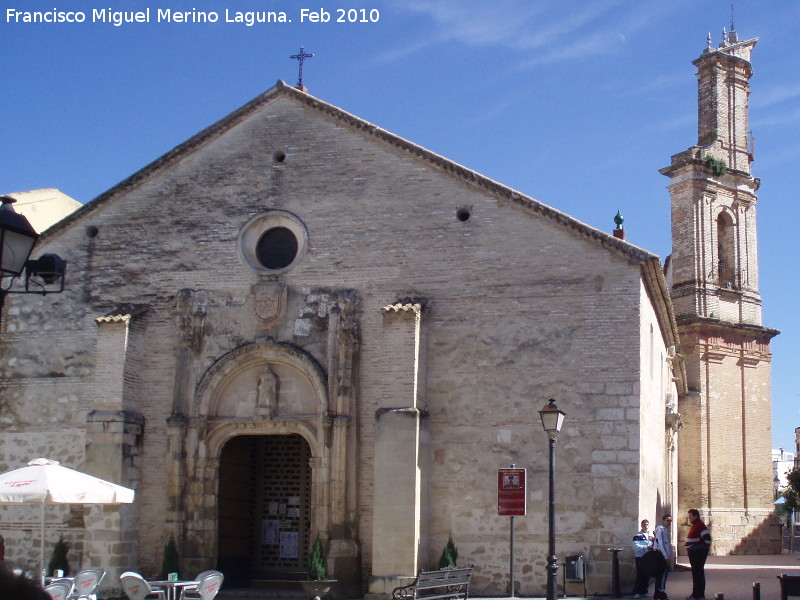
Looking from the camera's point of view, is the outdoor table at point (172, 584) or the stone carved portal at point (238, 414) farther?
the stone carved portal at point (238, 414)

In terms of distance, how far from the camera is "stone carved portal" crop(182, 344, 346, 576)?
781 inches

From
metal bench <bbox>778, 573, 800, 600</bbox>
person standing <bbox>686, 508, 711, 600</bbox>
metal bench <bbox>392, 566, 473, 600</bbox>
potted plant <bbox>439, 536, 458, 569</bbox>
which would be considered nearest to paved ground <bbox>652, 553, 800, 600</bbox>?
person standing <bbox>686, 508, 711, 600</bbox>

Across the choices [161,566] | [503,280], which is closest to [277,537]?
[161,566]

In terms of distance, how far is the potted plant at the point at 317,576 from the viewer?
18281 mm

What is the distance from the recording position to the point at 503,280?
19.3 m

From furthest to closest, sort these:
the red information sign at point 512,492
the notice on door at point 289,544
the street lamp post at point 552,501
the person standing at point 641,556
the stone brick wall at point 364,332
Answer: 1. the notice on door at point 289,544
2. the stone brick wall at point 364,332
3. the person standing at point 641,556
4. the red information sign at point 512,492
5. the street lamp post at point 552,501

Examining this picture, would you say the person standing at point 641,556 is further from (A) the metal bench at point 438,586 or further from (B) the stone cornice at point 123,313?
(B) the stone cornice at point 123,313

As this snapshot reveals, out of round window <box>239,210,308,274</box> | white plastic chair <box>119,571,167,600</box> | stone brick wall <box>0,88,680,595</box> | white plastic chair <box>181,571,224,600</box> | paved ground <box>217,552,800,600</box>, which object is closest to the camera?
white plastic chair <box>119,571,167,600</box>

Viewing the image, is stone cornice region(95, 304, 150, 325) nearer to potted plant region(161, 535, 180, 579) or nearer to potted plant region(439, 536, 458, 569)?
potted plant region(161, 535, 180, 579)

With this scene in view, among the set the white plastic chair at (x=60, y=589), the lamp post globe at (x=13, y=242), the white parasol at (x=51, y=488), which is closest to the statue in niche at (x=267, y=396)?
the white parasol at (x=51, y=488)

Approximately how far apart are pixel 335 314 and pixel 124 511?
5570 mm

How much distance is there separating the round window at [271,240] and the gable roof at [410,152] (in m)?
2.27

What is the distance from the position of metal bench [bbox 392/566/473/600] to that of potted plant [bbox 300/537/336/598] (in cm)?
177

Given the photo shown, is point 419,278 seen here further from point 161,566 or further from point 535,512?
point 161,566
